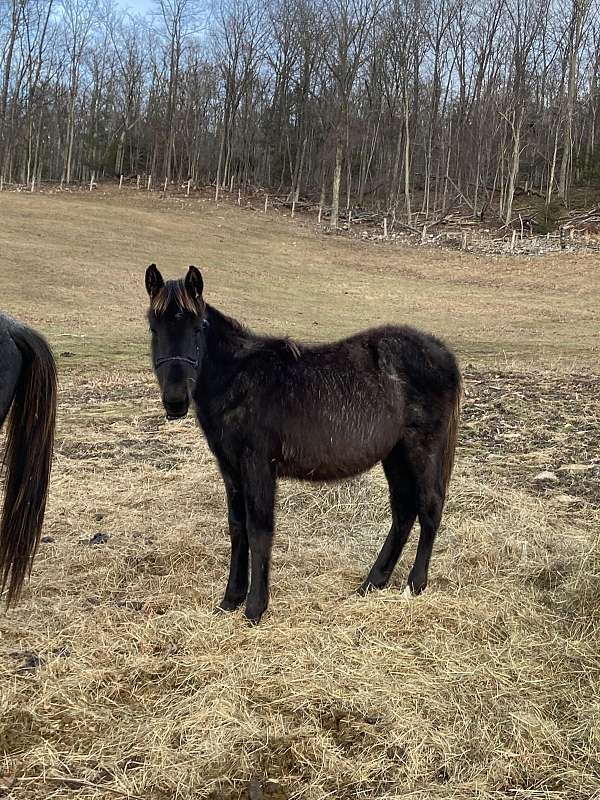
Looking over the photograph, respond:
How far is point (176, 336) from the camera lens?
3.62 metres

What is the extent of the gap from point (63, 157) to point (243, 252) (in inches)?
1389

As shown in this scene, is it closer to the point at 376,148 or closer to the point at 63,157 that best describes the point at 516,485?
the point at 376,148

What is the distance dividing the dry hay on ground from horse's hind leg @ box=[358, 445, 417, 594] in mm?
211

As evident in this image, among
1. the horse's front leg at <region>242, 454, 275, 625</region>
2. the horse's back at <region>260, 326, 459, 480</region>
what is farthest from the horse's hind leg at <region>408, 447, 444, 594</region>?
the horse's front leg at <region>242, 454, 275, 625</region>

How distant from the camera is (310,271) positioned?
29906 millimetres

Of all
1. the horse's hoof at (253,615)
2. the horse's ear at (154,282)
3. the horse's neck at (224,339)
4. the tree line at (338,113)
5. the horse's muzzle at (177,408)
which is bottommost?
the horse's hoof at (253,615)

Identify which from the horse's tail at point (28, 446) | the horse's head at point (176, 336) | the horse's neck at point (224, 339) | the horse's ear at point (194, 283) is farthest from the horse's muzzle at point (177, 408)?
the horse's tail at point (28, 446)

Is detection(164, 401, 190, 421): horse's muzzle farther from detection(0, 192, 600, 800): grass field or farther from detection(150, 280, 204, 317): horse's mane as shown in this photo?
detection(0, 192, 600, 800): grass field

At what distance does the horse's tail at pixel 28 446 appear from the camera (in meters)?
3.69

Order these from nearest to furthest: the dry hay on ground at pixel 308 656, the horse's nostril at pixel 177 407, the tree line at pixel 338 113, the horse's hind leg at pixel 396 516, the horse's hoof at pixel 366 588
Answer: the dry hay on ground at pixel 308 656 < the horse's nostril at pixel 177 407 < the horse's hoof at pixel 366 588 < the horse's hind leg at pixel 396 516 < the tree line at pixel 338 113

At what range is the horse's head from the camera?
356 cm

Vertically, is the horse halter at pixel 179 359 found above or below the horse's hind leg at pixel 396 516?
above

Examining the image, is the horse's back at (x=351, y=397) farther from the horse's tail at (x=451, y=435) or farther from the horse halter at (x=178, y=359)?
the horse halter at (x=178, y=359)

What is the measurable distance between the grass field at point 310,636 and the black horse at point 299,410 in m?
0.46
